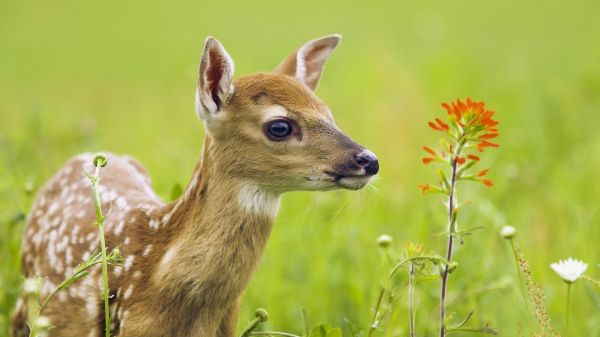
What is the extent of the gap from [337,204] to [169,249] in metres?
1.81

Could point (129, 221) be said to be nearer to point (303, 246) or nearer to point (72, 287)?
point (72, 287)

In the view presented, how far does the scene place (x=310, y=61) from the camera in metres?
3.99

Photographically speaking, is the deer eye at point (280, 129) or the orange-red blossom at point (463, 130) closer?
the orange-red blossom at point (463, 130)

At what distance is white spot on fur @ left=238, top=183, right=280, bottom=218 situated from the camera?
3.45m

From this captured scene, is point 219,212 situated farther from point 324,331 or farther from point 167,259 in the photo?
point 324,331

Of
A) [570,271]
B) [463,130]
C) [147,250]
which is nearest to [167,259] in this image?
[147,250]

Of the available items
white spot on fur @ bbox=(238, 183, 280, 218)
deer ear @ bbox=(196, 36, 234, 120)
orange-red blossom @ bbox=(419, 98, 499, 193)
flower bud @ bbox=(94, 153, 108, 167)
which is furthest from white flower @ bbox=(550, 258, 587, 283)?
flower bud @ bbox=(94, 153, 108, 167)

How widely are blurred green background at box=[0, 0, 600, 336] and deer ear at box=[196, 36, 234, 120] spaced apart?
62 cm

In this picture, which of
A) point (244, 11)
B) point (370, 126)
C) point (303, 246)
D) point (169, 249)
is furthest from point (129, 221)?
point (244, 11)

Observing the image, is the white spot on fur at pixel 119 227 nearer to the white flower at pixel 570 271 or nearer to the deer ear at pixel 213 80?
the deer ear at pixel 213 80

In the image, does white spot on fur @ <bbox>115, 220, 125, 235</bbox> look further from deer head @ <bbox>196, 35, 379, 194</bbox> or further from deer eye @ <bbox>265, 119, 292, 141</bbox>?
deer eye @ <bbox>265, 119, 292, 141</bbox>

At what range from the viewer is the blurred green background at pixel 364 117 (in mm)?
4617

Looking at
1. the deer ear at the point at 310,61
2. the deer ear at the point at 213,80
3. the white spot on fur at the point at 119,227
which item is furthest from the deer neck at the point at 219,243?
the deer ear at the point at 310,61

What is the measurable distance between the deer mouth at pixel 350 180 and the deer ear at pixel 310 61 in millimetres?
697
